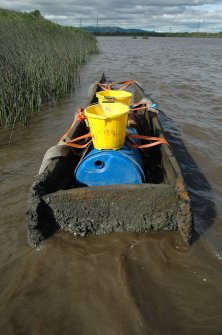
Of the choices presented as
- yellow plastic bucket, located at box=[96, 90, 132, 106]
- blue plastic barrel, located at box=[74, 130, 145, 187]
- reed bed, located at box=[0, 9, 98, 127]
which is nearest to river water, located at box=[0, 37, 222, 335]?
blue plastic barrel, located at box=[74, 130, 145, 187]

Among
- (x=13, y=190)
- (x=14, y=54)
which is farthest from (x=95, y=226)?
(x=14, y=54)

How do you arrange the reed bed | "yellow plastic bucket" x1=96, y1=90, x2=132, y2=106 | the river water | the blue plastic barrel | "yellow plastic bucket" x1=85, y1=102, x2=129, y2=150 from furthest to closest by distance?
the reed bed < "yellow plastic bucket" x1=96, y1=90, x2=132, y2=106 < the blue plastic barrel < "yellow plastic bucket" x1=85, y1=102, x2=129, y2=150 < the river water

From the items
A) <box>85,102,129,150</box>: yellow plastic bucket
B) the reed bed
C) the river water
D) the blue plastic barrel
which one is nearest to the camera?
the river water

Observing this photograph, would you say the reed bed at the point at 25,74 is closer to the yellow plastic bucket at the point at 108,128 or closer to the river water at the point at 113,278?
the river water at the point at 113,278

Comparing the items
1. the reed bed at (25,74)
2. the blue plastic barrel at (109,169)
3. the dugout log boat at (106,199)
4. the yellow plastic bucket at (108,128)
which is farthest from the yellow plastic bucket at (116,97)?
the reed bed at (25,74)

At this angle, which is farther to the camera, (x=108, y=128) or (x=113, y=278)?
(x=108, y=128)

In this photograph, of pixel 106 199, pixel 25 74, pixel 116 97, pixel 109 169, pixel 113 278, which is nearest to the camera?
pixel 113 278

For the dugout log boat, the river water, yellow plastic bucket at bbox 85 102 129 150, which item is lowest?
the river water

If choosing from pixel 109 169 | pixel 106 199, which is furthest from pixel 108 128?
pixel 106 199

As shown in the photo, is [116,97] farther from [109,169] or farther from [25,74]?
[25,74]

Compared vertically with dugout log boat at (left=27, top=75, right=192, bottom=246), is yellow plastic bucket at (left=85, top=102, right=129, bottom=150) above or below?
above

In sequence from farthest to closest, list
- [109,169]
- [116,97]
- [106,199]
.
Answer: [116,97] < [109,169] < [106,199]

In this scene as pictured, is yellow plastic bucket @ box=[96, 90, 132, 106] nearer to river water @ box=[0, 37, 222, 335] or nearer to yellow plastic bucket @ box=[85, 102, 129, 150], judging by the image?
yellow plastic bucket @ box=[85, 102, 129, 150]

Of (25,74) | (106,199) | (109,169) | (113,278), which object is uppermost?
(25,74)
